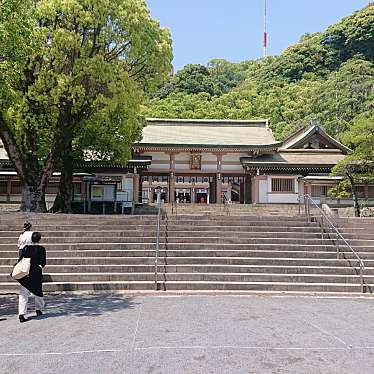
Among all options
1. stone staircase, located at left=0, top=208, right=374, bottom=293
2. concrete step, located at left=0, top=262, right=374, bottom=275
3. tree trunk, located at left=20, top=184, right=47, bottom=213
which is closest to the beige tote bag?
stone staircase, located at left=0, top=208, right=374, bottom=293

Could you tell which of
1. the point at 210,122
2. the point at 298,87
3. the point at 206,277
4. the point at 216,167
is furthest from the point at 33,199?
the point at 298,87

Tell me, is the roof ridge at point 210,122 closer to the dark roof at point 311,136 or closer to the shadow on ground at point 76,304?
the dark roof at point 311,136

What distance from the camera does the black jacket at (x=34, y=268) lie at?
22.7 feet

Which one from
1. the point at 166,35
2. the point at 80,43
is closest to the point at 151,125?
the point at 166,35

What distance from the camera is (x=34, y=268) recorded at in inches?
277

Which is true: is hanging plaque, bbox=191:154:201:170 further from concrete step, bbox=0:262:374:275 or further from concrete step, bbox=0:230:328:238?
concrete step, bbox=0:262:374:275

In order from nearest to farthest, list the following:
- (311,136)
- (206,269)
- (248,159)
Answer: (206,269) < (248,159) < (311,136)

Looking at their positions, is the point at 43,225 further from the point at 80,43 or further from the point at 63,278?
the point at 80,43

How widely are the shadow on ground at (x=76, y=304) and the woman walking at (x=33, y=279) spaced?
0.36 metres

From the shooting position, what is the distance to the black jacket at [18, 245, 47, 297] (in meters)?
6.92

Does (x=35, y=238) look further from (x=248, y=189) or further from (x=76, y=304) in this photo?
(x=248, y=189)

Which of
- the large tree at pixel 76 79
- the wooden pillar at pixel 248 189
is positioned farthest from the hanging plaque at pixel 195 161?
the large tree at pixel 76 79

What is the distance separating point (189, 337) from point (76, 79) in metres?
12.1

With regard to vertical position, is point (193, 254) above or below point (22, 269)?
below
